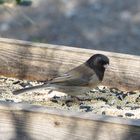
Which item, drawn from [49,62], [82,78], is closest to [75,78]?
[82,78]

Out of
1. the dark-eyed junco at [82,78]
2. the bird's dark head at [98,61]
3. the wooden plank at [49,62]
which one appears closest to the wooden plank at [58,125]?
the dark-eyed junco at [82,78]

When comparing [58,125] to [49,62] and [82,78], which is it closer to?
[82,78]

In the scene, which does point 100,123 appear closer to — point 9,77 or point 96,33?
point 9,77

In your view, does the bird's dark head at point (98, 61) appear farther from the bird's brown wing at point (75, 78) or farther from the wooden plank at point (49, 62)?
the wooden plank at point (49, 62)

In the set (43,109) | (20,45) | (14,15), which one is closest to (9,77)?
(20,45)

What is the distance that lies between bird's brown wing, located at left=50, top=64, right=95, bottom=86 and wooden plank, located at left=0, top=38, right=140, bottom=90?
270 mm

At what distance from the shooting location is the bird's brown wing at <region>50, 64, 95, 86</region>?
Result: 512cm

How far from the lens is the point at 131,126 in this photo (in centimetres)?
355

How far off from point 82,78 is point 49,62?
44 centimetres

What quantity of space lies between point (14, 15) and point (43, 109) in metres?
7.43

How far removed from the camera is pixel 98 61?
206 inches

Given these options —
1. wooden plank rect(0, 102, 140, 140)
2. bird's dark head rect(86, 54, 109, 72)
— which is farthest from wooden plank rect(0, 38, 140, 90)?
wooden plank rect(0, 102, 140, 140)

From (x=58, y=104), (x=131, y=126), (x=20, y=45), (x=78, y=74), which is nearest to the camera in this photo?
(x=131, y=126)

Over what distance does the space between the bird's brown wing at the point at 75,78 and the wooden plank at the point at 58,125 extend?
136 cm
